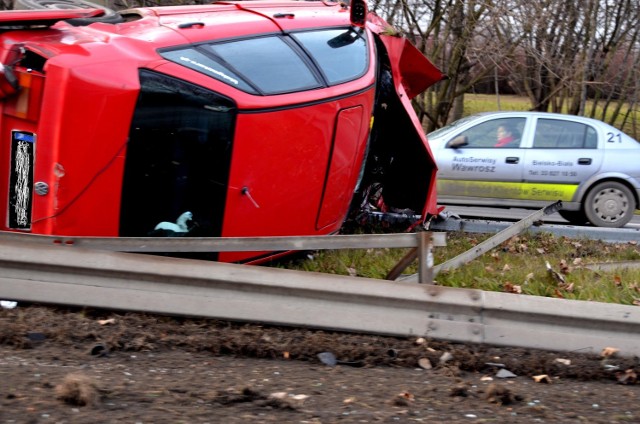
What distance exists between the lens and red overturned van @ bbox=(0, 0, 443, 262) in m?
4.72

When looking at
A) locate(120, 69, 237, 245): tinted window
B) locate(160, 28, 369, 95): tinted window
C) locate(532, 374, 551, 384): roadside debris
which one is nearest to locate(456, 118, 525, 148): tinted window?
locate(160, 28, 369, 95): tinted window

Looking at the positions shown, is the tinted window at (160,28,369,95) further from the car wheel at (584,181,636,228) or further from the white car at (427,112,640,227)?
the car wheel at (584,181,636,228)

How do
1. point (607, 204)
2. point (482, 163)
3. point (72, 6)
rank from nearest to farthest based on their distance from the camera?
point (72, 6)
point (607, 204)
point (482, 163)

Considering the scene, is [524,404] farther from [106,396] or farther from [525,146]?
[525,146]

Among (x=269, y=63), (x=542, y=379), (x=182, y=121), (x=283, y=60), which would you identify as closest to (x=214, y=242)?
(x=182, y=121)

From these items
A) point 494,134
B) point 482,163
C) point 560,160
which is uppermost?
point 494,134

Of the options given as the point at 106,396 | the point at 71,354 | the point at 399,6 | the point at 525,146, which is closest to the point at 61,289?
the point at 71,354

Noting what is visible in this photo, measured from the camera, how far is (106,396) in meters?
3.28

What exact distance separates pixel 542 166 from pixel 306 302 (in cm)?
743

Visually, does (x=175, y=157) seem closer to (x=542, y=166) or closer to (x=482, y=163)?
(x=482, y=163)

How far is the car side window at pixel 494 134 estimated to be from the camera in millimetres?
11078

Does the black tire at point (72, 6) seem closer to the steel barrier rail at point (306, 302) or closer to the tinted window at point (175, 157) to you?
the tinted window at point (175, 157)

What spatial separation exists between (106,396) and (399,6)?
1482 centimetres

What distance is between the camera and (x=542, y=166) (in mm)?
10805
